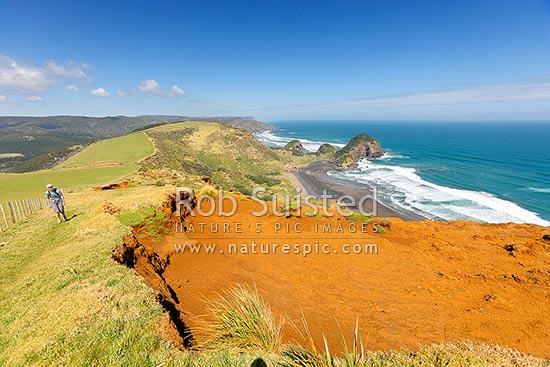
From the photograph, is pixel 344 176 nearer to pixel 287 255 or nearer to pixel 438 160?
pixel 438 160

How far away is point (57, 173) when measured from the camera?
27344 mm

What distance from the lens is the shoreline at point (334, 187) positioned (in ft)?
117

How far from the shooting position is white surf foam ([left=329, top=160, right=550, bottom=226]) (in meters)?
32.8

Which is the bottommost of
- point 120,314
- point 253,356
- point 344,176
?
point 344,176

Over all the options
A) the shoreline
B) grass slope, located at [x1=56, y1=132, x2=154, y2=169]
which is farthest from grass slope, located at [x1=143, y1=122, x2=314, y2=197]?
grass slope, located at [x1=56, y1=132, x2=154, y2=169]

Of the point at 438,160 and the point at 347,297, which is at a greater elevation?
the point at 347,297

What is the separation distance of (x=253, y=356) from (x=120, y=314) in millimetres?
2309

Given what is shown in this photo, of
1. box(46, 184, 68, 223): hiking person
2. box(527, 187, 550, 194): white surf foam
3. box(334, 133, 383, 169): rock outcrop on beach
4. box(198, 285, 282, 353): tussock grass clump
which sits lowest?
box(527, 187, 550, 194): white surf foam

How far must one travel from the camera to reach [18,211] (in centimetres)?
1124

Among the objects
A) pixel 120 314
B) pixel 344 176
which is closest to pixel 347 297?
pixel 120 314

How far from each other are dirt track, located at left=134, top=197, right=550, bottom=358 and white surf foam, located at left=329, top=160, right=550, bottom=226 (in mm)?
23213

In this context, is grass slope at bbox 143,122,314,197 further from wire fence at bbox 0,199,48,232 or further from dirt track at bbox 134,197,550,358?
dirt track at bbox 134,197,550,358

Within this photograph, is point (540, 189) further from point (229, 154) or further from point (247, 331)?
point (229, 154)

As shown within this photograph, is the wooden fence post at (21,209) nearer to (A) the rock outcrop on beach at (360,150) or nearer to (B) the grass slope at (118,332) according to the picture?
(B) the grass slope at (118,332)
